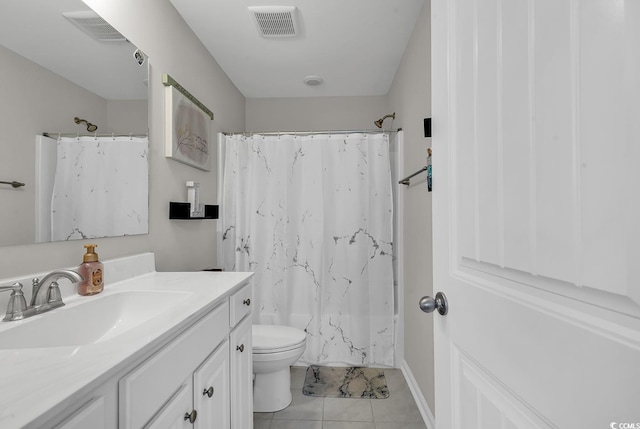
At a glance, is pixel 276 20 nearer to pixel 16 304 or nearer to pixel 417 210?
pixel 417 210

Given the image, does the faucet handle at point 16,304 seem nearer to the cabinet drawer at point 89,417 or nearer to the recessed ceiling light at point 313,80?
the cabinet drawer at point 89,417

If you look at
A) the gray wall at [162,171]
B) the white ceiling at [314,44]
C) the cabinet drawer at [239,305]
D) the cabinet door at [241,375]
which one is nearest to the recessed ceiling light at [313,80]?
the white ceiling at [314,44]

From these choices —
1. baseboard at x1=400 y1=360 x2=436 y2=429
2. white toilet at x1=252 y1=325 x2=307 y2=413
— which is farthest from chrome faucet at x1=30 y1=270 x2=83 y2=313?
baseboard at x1=400 y1=360 x2=436 y2=429

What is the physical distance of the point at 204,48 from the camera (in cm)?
225

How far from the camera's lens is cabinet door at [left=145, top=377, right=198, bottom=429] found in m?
0.77

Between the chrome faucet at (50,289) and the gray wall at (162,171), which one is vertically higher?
the gray wall at (162,171)

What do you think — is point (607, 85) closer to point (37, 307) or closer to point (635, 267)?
point (635, 267)

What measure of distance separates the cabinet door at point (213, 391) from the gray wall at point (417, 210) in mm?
1113

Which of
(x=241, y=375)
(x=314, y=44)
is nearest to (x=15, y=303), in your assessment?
(x=241, y=375)

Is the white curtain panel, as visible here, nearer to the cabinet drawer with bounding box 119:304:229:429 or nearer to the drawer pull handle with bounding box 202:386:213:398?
the cabinet drawer with bounding box 119:304:229:429

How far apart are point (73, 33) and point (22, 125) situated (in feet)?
1.50

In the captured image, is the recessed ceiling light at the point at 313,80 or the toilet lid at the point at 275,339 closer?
the toilet lid at the point at 275,339

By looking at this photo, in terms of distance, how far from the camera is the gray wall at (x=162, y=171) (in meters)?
1.10

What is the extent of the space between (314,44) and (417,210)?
4.46ft
